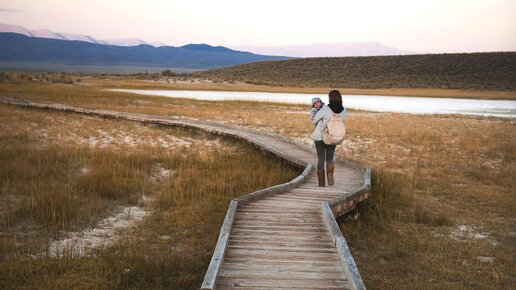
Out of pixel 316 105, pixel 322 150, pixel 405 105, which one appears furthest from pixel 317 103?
pixel 405 105

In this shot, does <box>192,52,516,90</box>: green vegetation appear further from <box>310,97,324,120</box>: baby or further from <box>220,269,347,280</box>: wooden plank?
<box>220,269,347,280</box>: wooden plank

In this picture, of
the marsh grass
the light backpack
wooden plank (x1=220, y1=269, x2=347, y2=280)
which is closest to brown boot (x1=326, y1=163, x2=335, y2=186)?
the light backpack

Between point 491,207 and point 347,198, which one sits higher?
point 347,198

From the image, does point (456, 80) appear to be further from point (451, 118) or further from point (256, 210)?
point (256, 210)

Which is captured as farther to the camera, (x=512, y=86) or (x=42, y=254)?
(x=512, y=86)

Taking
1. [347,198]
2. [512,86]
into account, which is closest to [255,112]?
[347,198]

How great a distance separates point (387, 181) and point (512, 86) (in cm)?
6106

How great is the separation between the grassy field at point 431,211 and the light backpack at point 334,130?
5.52 ft

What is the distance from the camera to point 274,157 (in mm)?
13383

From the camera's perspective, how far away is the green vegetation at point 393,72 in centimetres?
6812

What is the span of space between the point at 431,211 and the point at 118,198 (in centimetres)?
652

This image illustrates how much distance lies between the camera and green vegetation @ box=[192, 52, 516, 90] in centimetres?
6812

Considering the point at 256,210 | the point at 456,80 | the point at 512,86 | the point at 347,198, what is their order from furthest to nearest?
1. the point at 456,80
2. the point at 512,86
3. the point at 347,198
4. the point at 256,210

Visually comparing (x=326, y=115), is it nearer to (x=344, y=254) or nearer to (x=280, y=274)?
(x=344, y=254)
